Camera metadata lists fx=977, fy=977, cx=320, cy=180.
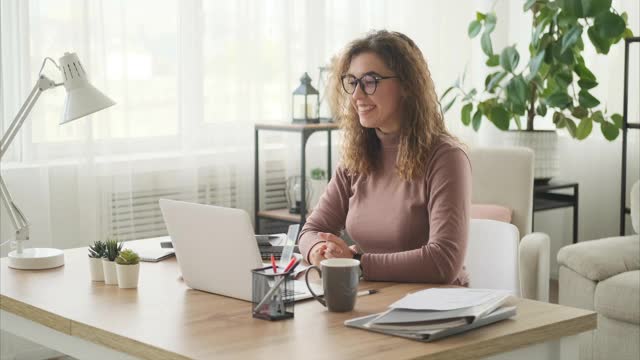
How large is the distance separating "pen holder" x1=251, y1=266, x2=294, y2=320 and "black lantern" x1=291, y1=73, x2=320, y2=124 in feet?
8.65

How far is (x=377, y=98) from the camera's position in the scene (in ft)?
8.32

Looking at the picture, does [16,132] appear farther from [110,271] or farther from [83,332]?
[83,332]

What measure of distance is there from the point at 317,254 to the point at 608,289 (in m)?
1.66

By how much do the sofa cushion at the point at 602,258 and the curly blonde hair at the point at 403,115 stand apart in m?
1.44

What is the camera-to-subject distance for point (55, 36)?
3.93 metres

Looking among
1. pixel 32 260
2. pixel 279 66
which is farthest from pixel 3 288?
pixel 279 66

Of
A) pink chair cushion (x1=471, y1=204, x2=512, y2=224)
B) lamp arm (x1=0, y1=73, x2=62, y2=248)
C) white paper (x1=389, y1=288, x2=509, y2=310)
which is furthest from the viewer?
pink chair cushion (x1=471, y1=204, x2=512, y2=224)

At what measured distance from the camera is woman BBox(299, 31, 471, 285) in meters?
2.37

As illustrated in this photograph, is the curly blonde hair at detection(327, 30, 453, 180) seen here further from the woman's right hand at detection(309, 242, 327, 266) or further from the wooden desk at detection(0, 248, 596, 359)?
the wooden desk at detection(0, 248, 596, 359)

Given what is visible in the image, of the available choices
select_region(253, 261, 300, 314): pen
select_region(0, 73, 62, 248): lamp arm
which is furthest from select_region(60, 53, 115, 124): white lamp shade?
select_region(253, 261, 300, 314): pen

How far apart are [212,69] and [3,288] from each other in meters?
2.41

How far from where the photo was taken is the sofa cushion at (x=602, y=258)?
374 cm

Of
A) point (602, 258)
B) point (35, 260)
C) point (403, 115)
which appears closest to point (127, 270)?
point (35, 260)

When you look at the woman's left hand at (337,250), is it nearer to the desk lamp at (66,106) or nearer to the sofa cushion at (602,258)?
the desk lamp at (66,106)
